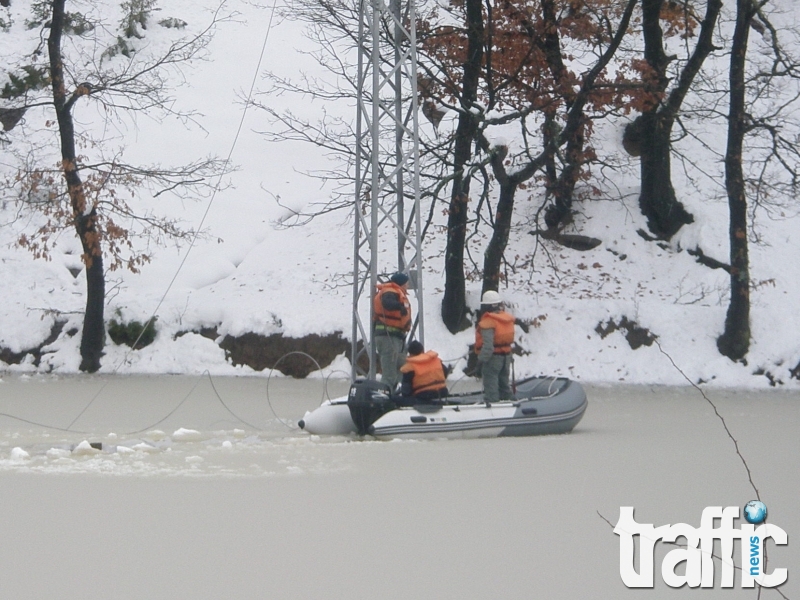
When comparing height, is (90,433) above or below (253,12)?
below

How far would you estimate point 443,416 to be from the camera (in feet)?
34.9

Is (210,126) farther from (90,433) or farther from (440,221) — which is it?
(90,433)

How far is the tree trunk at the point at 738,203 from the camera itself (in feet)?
51.9

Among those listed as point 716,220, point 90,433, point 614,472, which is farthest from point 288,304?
point 614,472

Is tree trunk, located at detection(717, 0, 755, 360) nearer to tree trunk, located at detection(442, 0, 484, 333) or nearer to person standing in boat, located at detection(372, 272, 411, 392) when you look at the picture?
tree trunk, located at detection(442, 0, 484, 333)

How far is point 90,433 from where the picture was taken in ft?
35.8

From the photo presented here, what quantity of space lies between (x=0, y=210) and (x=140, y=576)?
18.4 meters

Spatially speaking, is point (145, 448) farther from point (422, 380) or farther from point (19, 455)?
point (422, 380)

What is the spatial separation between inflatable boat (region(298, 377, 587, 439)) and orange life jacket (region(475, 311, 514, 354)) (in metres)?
0.65

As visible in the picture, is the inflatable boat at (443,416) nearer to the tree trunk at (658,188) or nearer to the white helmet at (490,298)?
the white helmet at (490,298)

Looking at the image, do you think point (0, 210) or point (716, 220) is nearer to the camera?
point (716, 220)

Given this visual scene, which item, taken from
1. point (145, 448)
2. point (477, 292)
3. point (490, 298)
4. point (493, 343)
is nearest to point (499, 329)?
point (493, 343)

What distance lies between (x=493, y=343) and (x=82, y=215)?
896 centimetres

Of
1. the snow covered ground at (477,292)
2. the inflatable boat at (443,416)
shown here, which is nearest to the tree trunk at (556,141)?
the snow covered ground at (477,292)
